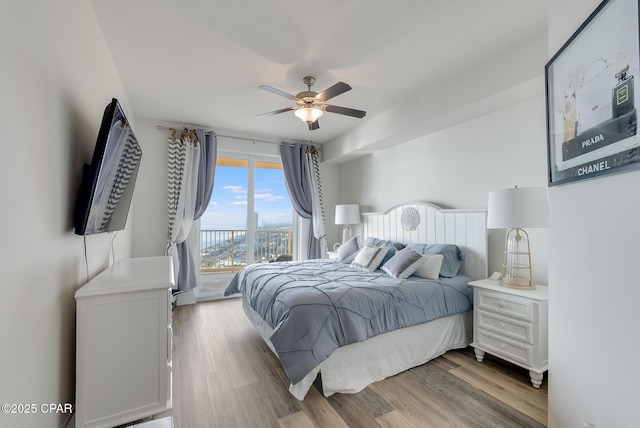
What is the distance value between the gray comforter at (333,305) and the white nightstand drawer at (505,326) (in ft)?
0.76

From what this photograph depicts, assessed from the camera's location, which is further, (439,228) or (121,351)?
(439,228)

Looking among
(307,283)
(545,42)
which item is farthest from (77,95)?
(545,42)

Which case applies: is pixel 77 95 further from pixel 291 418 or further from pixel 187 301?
pixel 187 301

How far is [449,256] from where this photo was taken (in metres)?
3.03

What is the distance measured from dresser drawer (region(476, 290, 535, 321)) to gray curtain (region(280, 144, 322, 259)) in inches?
120

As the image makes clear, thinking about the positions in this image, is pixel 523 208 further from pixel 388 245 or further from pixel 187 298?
pixel 187 298

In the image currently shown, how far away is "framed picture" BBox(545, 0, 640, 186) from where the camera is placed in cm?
102

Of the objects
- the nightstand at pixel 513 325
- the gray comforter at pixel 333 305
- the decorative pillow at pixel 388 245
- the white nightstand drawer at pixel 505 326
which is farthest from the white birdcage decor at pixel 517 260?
the decorative pillow at pixel 388 245

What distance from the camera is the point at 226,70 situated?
8.82 ft

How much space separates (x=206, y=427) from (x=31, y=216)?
1.50 metres

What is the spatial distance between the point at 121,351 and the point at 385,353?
1.84 metres

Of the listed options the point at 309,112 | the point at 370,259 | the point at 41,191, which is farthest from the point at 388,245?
the point at 41,191

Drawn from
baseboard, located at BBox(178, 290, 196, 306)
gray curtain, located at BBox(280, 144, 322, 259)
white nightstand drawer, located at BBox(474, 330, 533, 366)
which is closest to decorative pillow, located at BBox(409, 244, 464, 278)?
white nightstand drawer, located at BBox(474, 330, 533, 366)

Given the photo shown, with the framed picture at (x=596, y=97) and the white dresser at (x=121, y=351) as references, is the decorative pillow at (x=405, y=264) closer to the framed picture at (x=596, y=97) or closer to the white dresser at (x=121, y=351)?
the framed picture at (x=596, y=97)
